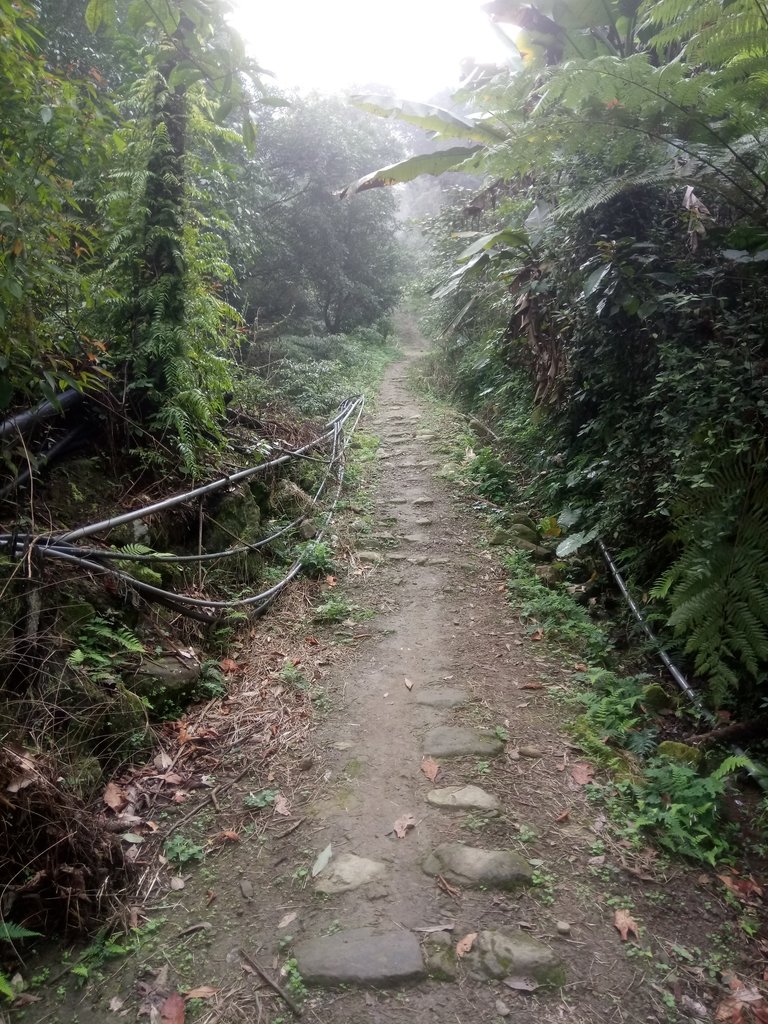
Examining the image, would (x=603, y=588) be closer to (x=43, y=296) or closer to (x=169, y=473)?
(x=169, y=473)

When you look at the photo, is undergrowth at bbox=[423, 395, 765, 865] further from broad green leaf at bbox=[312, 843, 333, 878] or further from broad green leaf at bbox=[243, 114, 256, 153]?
broad green leaf at bbox=[243, 114, 256, 153]

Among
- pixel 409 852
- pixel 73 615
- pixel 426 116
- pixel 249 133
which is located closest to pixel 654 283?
pixel 426 116

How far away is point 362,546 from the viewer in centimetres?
529

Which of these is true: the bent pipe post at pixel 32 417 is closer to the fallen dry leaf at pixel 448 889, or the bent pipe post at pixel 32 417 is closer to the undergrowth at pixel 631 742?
the fallen dry leaf at pixel 448 889

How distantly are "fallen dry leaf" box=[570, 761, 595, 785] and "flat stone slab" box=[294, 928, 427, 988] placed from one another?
109cm

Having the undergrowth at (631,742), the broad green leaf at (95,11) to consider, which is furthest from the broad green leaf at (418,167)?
the undergrowth at (631,742)

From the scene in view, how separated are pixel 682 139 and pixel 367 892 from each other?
4.44 metres

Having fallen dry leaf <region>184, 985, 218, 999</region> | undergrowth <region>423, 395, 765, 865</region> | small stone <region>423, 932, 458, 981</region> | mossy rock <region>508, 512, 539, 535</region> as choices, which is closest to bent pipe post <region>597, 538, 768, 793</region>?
undergrowth <region>423, 395, 765, 865</region>

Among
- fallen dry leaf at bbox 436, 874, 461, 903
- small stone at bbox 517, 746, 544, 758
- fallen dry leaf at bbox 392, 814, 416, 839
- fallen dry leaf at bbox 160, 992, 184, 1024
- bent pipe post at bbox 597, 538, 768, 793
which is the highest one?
bent pipe post at bbox 597, 538, 768, 793

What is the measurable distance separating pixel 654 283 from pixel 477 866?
11.8ft

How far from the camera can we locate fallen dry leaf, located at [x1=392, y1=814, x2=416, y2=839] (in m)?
2.43

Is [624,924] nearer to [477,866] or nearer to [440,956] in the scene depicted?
[477,866]

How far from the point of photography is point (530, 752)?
2.89 m

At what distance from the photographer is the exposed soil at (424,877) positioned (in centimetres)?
182
